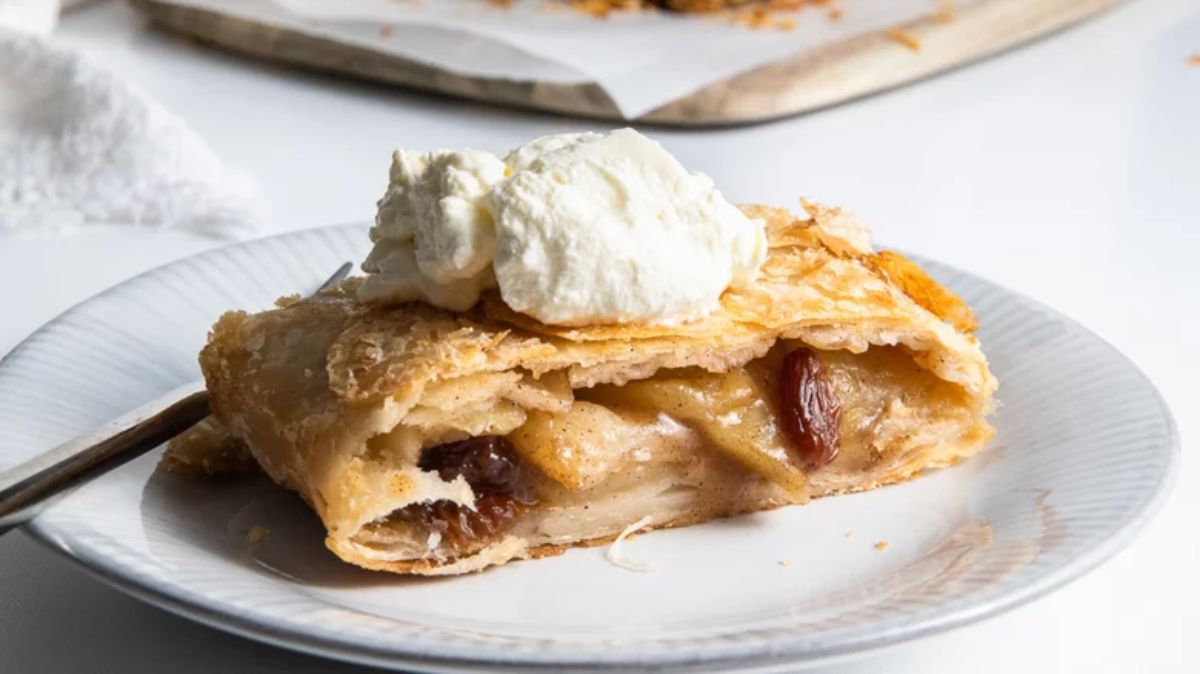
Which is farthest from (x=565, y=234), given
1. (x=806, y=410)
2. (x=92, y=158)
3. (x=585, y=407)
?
(x=92, y=158)

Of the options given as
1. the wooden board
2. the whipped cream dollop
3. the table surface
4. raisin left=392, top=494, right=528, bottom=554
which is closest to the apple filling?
raisin left=392, top=494, right=528, bottom=554

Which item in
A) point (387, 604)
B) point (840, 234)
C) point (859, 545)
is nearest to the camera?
point (387, 604)

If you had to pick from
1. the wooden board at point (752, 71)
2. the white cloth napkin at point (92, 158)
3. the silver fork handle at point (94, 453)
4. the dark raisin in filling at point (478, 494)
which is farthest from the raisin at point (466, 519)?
the wooden board at point (752, 71)

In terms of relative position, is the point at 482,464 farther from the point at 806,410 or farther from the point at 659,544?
the point at 806,410

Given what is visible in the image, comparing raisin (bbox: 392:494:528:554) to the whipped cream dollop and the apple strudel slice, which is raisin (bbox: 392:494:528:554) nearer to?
the apple strudel slice

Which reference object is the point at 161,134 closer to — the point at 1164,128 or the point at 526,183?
the point at 526,183

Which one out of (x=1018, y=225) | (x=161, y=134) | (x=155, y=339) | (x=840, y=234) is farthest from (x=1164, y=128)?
(x=155, y=339)
